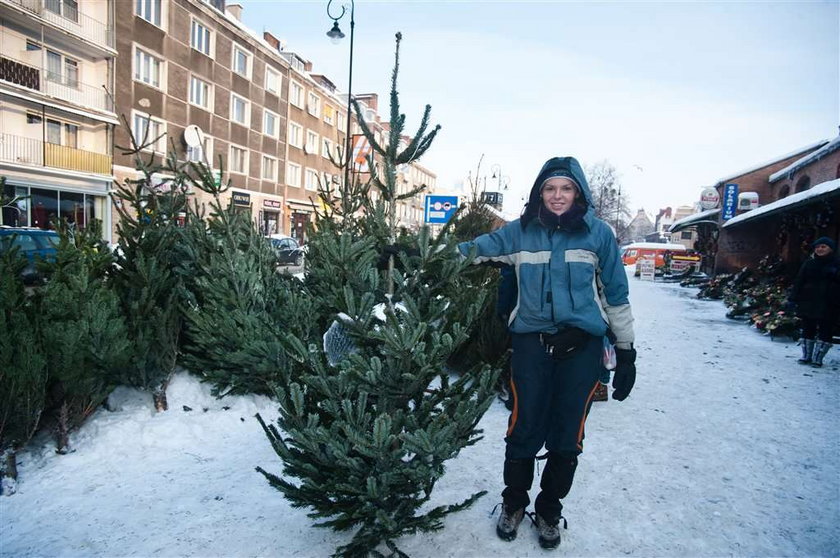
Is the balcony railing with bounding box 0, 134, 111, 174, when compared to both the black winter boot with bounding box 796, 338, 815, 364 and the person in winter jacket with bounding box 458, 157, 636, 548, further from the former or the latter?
the black winter boot with bounding box 796, 338, 815, 364

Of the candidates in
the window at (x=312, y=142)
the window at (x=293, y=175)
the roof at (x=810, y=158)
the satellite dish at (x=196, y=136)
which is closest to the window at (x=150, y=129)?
the satellite dish at (x=196, y=136)

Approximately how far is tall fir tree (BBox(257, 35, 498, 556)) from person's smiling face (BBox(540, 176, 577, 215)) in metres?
0.65

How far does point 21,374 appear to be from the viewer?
302 cm

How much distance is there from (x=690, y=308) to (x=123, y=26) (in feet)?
83.9

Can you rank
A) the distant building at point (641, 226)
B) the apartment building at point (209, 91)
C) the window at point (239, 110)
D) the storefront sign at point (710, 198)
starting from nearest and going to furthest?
the apartment building at point (209, 91), the storefront sign at point (710, 198), the window at point (239, 110), the distant building at point (641, 226)

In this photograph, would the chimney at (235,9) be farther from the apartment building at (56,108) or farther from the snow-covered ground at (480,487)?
the snow-covered ground at (480,487)

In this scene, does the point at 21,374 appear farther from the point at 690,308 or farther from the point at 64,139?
the point at 64,139

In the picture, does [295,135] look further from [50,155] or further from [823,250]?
[823,250]

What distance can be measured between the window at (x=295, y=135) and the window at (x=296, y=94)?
155cm

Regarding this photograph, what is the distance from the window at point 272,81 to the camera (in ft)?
103

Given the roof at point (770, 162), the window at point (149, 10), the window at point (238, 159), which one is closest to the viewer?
the roof at point (770, 162)

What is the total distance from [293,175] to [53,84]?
54.8 ft

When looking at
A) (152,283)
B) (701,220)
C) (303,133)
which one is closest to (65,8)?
(303,133)

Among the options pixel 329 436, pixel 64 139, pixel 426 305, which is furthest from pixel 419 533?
pixel 64 139
